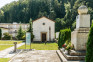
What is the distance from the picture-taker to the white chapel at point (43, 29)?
26.0m

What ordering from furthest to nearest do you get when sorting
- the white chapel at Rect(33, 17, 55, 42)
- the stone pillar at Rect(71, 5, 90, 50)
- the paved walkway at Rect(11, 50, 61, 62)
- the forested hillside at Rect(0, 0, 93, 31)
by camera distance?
1. the forested hillside at Rect(0, 0, 93, 31)
2. the white chapel at Rect(33, 17, 55, 42)
3. the paved walkway at Rect(11, 50, 61, 62)
4. the stone pillar at Rect(71, 5, 90, 50)

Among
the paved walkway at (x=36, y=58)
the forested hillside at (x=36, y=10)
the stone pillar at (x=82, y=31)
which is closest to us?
the stone pillar at (x=82, y=31)

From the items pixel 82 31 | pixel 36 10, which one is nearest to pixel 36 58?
pixel 82 31

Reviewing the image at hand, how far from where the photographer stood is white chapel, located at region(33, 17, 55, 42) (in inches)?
1024

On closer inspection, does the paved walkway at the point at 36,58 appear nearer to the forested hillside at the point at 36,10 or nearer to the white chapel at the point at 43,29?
the white chapel at the point at 43,29

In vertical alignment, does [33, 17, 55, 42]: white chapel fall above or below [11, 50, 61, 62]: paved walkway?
above

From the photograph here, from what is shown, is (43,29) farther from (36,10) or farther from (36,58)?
(36,10)

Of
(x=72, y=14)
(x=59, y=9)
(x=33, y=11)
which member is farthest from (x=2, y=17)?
(x=72, y=14)

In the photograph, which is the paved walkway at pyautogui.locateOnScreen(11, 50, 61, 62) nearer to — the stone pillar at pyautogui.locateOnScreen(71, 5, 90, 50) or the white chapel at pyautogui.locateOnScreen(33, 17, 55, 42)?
the stone pillar at pyautogui.locateOnScreen(71, 5, 90, 50)

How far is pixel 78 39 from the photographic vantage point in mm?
7082

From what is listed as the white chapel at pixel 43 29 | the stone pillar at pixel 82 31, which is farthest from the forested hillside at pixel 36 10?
the stone pillar at pixel 82 31

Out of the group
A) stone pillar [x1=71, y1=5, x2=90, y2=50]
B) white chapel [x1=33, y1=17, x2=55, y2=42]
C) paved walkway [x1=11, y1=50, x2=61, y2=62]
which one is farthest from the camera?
white chapel [x1=33, y1=17, x2=55, y2=42]

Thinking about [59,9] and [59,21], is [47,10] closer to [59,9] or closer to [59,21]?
[59,9]

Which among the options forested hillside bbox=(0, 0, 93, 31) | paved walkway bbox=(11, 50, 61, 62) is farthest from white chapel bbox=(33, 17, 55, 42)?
forested hillside bbox=(0, 0, 93, 31)
